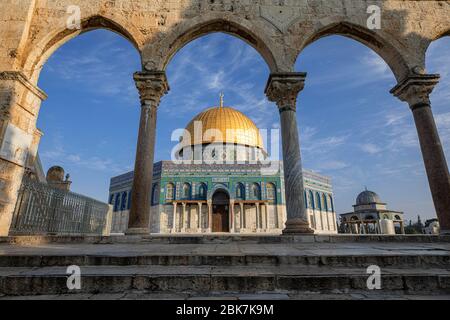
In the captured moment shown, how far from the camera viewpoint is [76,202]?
998 centimetres

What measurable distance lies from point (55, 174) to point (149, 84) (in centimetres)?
784

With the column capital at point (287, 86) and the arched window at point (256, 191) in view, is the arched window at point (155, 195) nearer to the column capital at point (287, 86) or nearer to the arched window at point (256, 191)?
the arched window at point (256, 191)

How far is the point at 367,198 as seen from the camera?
36844 millimetres

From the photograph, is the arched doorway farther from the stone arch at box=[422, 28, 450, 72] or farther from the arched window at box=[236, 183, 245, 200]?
the stone arch at box=[422, 28, 450, 72]

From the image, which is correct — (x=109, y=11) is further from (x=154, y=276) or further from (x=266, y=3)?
(x=154, y=276)

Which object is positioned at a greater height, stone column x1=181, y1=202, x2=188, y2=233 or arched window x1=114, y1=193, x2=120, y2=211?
arched window x1=114, y1=193, x2=120, y2=211

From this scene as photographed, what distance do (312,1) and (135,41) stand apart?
5093 mm

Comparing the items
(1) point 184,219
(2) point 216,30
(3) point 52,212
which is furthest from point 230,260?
(1) point 184,219

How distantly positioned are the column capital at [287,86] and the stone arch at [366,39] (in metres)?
0.86

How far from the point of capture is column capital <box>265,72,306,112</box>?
6367 millimetres

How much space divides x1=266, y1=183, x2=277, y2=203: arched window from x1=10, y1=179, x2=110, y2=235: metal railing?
16.5m

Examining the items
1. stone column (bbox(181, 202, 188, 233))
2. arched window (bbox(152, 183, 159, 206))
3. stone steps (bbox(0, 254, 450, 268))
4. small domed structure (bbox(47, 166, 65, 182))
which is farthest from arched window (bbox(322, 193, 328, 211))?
stone steps (bbox(0, 254, 450, 268))

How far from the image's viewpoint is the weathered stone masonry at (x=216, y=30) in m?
6.02
